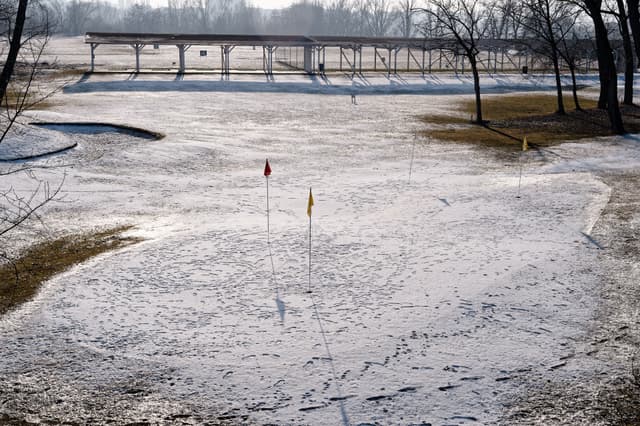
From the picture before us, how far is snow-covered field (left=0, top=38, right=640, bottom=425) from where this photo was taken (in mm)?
9594

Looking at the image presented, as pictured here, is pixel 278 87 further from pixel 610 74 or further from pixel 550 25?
pixel 610 74

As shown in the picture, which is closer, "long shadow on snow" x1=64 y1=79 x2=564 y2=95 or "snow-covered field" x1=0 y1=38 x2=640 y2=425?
"snow-covered field" x1=0 y1=38 x2=640 y2=425

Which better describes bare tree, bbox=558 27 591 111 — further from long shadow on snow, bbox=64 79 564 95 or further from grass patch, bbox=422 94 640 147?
long shadow on snow, bbox=64 79 564 95

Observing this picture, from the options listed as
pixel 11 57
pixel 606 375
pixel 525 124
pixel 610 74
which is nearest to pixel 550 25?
pixel 525 124

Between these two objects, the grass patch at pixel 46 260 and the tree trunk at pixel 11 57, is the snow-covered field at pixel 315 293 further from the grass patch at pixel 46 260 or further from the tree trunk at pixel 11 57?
the tree trunk at pixel 11 57

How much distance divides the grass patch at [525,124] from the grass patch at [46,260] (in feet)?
62.1

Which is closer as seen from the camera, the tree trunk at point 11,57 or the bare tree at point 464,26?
the tree trunk at point 11,57

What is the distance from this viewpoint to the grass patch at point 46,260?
12992 millimetres

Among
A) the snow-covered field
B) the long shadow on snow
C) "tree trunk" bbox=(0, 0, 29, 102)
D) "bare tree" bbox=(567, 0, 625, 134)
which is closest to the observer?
the snow-covered field

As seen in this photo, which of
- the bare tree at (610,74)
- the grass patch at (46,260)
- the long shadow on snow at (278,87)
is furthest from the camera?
the long shadow on snow at (278,87)

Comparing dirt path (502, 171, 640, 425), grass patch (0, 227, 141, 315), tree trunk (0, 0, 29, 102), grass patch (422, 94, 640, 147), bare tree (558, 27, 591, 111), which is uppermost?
bare tree (558, 27, 591, 111)

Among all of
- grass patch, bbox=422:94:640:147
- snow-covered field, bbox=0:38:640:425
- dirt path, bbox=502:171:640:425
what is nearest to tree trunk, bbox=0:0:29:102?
snow-covered field, bbox=0:38:640:425

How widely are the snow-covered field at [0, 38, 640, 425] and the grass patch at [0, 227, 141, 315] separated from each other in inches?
17.6

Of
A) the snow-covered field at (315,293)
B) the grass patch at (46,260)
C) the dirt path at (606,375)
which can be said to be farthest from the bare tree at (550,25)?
the grass patch at (46,260)
